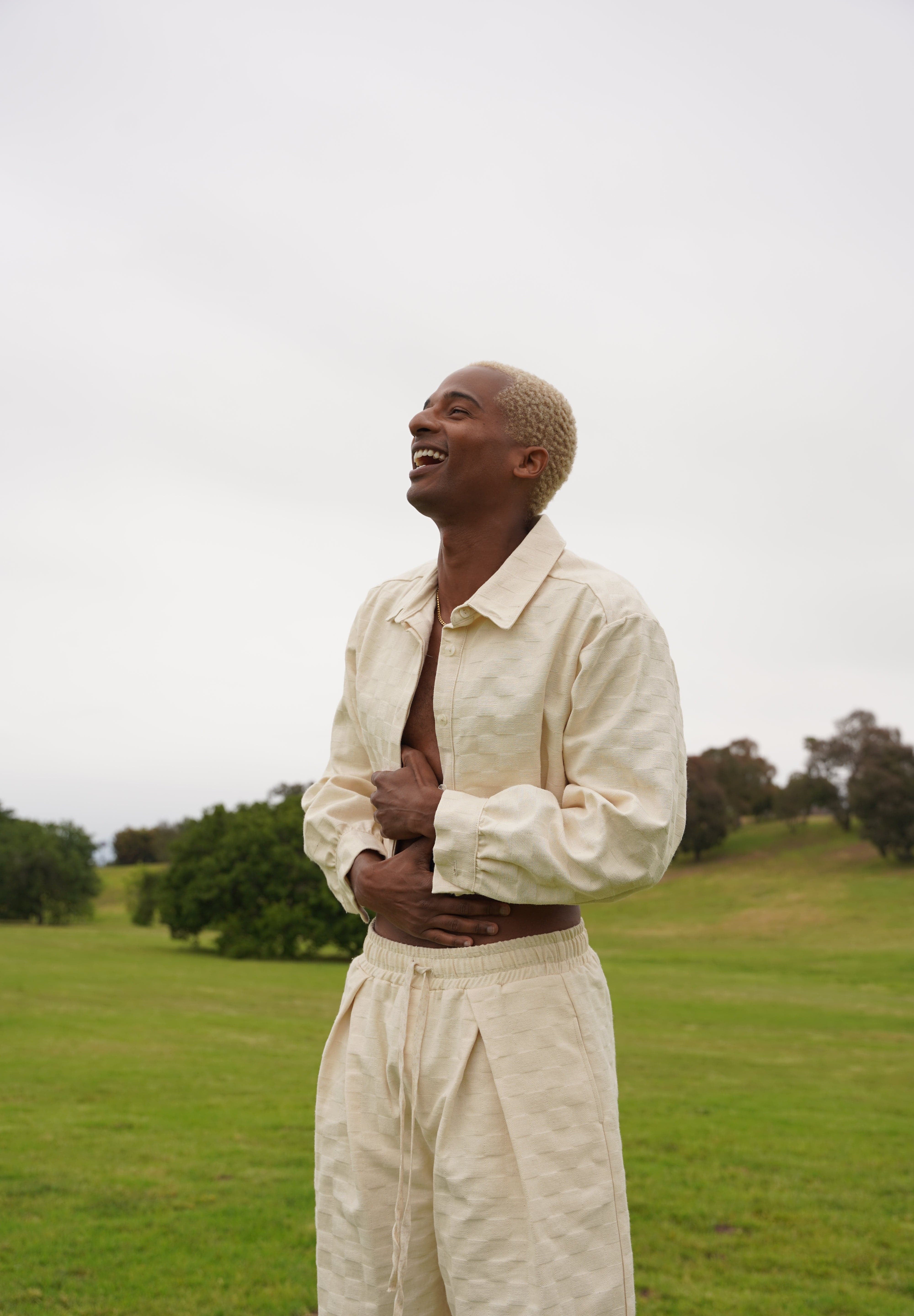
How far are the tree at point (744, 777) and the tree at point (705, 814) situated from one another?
311cm

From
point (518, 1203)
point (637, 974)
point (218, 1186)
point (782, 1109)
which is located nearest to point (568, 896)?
point (518, 1203)

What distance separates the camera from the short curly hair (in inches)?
105

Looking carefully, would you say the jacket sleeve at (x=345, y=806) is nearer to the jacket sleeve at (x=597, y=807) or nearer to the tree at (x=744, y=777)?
the jacket sleeve at (x=597, y=807)

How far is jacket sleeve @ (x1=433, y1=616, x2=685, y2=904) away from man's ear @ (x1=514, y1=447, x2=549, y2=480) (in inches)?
19.6

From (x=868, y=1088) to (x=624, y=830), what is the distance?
11961mm

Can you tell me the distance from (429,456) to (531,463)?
263 millimetres

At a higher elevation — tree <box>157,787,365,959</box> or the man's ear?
the man's ear

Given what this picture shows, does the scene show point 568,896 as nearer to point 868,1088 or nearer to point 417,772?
point 417,772

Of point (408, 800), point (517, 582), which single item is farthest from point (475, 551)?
point (408, 800)

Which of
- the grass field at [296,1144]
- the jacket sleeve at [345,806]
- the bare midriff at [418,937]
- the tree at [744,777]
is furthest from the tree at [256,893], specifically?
the tree at [744,777]

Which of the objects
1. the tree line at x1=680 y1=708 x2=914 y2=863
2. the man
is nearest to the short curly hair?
the man

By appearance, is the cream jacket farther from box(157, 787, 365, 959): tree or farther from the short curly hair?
box(157, 787, 365, 959): tree

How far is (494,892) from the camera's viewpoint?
7.52ft

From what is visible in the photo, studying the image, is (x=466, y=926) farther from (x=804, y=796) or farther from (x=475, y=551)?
(x=804, y=796)
